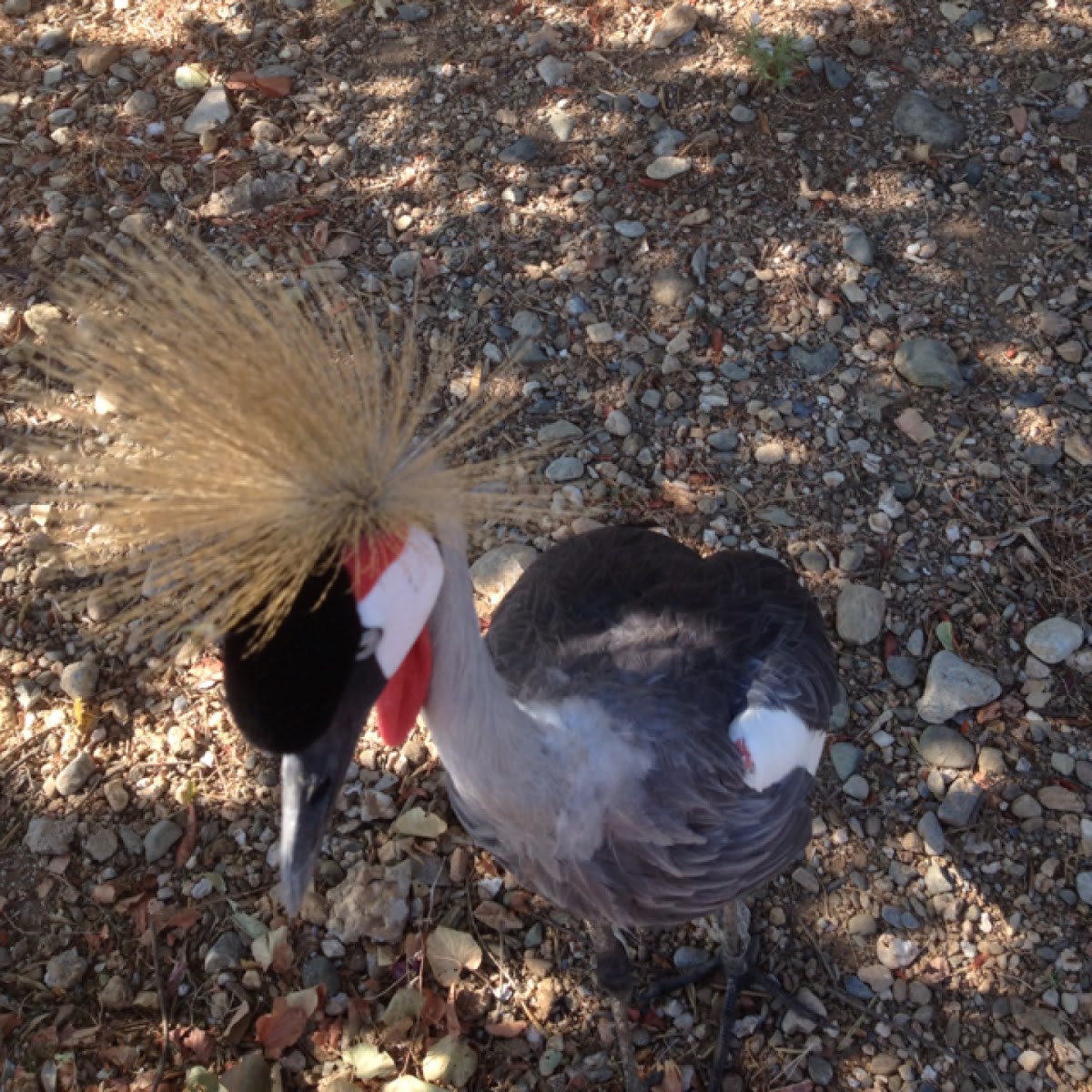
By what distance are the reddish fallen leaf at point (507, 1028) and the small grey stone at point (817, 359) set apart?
1963mm

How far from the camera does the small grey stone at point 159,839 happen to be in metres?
2.64

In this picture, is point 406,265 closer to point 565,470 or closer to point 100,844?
point 565,470

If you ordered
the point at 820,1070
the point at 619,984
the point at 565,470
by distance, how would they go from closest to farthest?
the point at 619,984 < the point at 820,1070 < the point at 565,470

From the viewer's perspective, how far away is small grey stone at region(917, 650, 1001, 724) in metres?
2.75

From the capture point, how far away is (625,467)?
3.18m

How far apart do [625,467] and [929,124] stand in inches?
62.7

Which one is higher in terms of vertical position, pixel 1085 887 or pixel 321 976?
pixel 321 976

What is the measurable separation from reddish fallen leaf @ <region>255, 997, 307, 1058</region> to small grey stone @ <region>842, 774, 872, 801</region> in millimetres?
1369

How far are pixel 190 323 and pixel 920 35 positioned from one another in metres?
3.26

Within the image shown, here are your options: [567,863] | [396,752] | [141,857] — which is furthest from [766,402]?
[141,857]

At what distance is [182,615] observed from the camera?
4.70ft

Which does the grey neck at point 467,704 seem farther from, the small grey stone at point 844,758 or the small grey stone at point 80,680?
the small grey stone at point 80,680

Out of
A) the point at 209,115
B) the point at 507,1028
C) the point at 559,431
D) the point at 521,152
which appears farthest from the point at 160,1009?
the point at 209,115

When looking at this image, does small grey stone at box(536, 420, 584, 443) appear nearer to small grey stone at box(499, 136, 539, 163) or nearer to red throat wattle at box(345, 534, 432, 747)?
small grey stone at box(499, 136, 539, 163)
